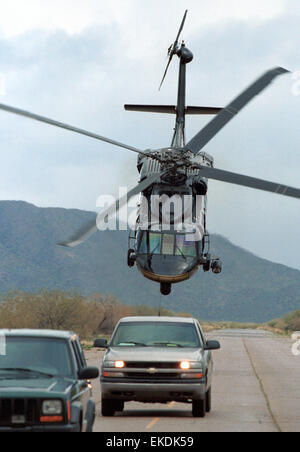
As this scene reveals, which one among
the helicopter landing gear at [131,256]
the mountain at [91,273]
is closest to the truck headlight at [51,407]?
the helicopter landing gear at [131,256]

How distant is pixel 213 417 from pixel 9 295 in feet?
145

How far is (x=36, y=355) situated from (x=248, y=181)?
21.9 meters

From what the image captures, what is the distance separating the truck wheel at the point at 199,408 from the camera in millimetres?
18250

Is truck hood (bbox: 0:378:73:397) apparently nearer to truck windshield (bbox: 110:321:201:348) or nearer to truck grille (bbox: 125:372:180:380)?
truck grille (bbox: 125:372:180:380)

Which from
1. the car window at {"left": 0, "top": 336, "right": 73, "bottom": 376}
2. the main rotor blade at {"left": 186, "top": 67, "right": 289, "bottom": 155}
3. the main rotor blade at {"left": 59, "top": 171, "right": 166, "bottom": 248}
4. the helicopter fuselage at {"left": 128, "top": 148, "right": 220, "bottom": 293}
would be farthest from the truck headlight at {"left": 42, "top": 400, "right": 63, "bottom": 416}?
the helicopter fuselage at {"left": 128, "top": 148, "right": 220, "bottom": 293}

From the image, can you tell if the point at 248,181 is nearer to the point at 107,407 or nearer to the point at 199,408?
the point at 199,408

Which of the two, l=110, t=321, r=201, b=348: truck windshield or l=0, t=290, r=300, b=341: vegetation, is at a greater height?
l=110, t=321, r=201, b=348: truck windshield

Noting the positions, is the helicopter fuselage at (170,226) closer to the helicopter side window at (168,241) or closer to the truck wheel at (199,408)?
the helicopter side window at (168,241)

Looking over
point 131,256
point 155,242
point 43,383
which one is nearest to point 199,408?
point 43,383

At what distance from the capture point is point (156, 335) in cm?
1969

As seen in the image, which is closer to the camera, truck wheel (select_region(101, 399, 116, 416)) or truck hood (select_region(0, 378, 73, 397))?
truck hood (select_region(0, 378, 73, 397))

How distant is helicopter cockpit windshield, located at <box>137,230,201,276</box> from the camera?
37.4 meters
